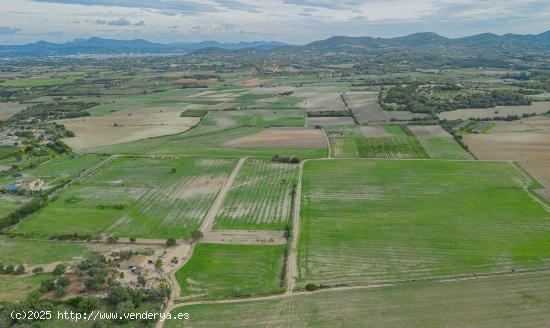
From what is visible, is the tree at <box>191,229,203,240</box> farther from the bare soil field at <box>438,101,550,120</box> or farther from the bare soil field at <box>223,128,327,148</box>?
the bare soil field at <box>438,101,550,120</box>

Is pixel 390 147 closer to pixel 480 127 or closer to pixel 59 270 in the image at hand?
pixel 480 127

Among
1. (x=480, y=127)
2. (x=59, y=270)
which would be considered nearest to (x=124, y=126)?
(x=59, y=270)

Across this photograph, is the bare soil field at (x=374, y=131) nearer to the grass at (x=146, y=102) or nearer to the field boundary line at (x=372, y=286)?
the field boundary line at (x=372, y=286)

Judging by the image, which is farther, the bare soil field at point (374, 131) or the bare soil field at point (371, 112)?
the bare soil field at point (371, 112)

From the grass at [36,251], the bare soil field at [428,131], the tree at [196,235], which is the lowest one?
the grass at [36,251]

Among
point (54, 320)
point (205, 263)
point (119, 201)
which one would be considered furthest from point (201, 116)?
point (54, 320)

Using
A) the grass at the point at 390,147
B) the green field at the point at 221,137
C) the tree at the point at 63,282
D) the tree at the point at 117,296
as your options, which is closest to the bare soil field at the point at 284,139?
the green field at the point at 221,137

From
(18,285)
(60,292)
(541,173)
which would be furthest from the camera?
(541,173)
